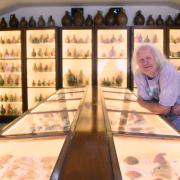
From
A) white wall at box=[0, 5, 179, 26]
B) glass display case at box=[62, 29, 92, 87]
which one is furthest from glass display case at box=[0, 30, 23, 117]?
glass display case at box=[62, 29, 92, 87]

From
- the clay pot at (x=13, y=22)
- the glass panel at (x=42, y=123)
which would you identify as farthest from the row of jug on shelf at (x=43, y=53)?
the glass panel at (x=42, y=123)

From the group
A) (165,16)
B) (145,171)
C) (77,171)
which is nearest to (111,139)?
(145,171)

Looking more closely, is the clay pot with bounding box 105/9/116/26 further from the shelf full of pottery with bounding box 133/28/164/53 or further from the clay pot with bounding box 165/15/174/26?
the clay pot with bounding box 165/15/174/26

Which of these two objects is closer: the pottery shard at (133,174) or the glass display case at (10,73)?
the pottery shard at (133,174)

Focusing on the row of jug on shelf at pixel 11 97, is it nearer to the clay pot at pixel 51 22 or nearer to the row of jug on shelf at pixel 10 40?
the row of jug on shelf at pixel 10 40

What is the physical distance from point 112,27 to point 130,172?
546 cm

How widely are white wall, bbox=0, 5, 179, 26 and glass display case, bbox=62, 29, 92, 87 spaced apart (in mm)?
530

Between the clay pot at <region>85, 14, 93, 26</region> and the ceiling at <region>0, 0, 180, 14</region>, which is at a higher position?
the ceiling at <region>0, 0, 180, 14</region>

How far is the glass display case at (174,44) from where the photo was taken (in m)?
6.45

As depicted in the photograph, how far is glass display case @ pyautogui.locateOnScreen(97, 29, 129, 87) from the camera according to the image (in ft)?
21.5

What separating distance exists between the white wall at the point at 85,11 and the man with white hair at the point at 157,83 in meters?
4.47

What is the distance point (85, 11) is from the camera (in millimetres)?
6871

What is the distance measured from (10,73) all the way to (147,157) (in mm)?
5786

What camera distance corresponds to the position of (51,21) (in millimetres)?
6641
